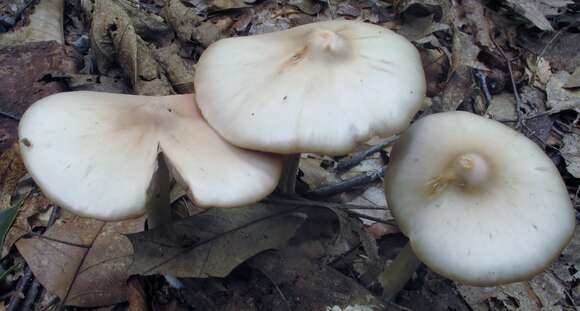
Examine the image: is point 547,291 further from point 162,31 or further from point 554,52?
point 162,31

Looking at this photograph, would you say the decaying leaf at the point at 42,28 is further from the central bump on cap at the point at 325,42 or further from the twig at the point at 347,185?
the central bump on cap at the point at 325,42

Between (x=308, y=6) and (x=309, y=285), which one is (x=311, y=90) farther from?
(x=308, y=6)

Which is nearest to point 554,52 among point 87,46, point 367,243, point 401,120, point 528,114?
point 528,114

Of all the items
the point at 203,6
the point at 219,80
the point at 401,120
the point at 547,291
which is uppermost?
the point at 219,80

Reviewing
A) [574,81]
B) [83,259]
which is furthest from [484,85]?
[83,259]

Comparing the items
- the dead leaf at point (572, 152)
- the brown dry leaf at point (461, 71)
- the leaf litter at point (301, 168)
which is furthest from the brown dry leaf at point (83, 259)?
the dead leaf at point (572, 152)

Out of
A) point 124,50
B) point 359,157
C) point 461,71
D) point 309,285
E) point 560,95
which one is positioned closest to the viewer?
point 309,285
